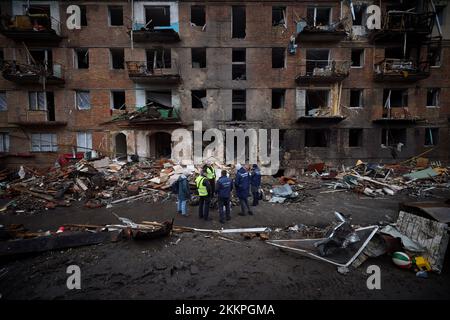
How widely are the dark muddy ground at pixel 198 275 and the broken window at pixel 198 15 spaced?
17.3 metres

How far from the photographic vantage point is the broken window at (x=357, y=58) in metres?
16.1

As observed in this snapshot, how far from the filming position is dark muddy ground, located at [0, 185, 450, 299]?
3777mm

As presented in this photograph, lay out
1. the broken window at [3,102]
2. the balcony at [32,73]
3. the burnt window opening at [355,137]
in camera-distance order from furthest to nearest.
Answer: the burnt window opening at [355,137], the broken window at [3,102], the balcony at [32,73]

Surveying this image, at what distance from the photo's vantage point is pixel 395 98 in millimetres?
17062

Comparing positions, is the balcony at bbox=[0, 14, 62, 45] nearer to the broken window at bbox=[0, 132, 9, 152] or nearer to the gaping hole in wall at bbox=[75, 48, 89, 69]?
the gaping hole in wall at bbox=[75, 48, 89, 69]

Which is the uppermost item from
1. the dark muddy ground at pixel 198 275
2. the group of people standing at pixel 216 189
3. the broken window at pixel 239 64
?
the broken window at pixel 239 64

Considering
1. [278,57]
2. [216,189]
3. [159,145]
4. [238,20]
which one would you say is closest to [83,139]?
[159,145]

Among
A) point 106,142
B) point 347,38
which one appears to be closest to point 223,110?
point 106,142

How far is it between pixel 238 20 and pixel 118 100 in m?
12.0

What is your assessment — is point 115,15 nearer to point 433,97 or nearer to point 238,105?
point 238,105

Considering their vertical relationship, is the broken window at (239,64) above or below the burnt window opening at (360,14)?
Result: below

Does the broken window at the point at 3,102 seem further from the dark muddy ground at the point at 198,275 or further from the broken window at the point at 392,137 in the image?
the broken window at the point at 392,137

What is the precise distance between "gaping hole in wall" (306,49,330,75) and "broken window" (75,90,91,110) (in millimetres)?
17578

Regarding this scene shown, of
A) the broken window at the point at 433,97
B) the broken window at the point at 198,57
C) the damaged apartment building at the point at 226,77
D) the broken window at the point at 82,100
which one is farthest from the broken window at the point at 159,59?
the broken window at the point at 433,97
